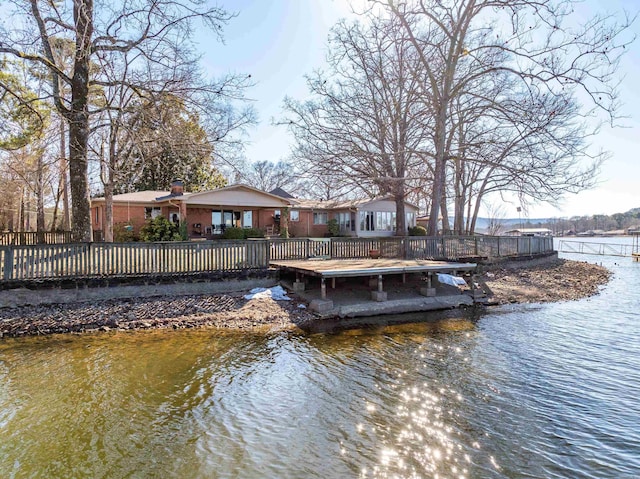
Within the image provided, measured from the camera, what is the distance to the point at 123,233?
22.4 meters

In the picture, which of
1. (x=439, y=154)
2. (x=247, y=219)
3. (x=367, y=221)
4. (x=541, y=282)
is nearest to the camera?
(x=541, y=282)

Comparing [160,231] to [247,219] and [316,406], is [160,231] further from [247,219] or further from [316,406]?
[316,406]

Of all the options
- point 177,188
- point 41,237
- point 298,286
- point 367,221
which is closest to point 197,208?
point 177,188

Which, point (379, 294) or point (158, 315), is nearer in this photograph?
point (158, 315)

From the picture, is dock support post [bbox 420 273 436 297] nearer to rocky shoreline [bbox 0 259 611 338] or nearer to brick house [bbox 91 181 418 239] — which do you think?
rocky shoreline [bbox 0 259 611 338]

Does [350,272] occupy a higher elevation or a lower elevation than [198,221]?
lower

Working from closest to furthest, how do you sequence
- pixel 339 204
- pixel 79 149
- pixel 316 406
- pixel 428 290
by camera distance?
pixel 316 406
pixel 79 149
pixel 428 290
pixel 339 204

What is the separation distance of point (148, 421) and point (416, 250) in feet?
42.3

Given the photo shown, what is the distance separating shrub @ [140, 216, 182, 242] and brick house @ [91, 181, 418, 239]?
77cm

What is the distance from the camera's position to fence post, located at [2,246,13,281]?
889 cm

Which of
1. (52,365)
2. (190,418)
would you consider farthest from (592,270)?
(52,365)

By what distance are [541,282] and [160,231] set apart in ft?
63.9

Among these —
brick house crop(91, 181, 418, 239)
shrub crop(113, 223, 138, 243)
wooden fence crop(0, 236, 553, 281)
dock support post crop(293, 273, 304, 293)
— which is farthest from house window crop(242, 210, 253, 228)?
dock support post crop(293, 273, 304, 293)

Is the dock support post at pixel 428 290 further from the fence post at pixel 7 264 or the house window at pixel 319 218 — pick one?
the house window at pixel 319 218
